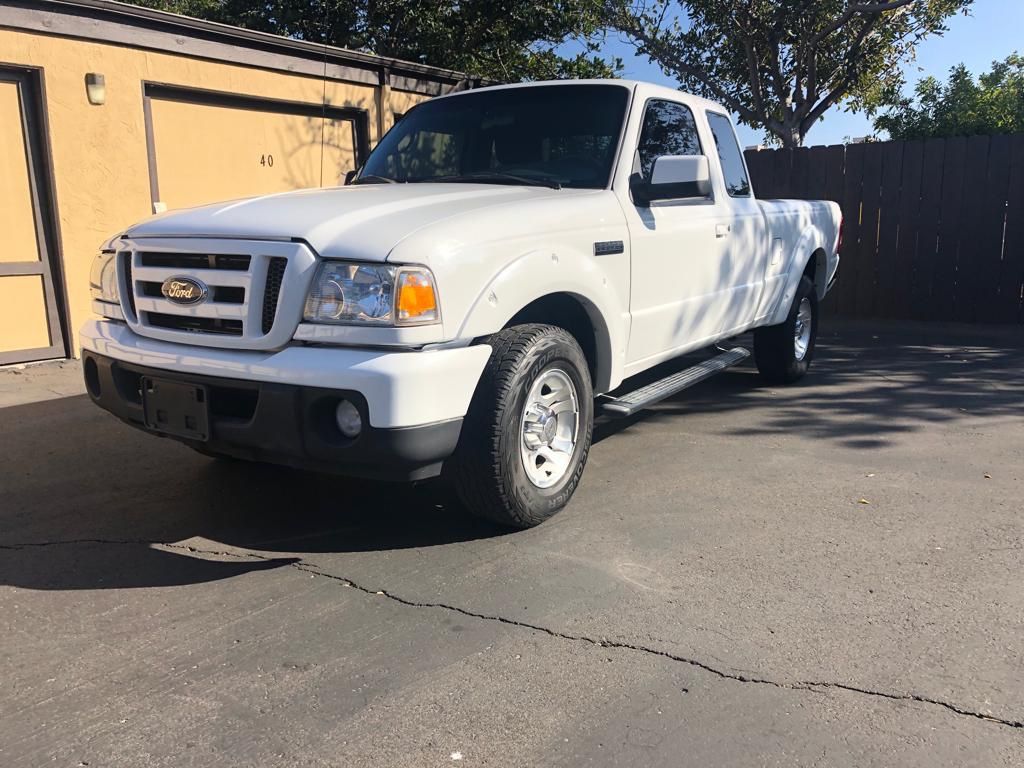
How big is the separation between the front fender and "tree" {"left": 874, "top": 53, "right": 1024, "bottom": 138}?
11.4 m

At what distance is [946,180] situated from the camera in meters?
10.3

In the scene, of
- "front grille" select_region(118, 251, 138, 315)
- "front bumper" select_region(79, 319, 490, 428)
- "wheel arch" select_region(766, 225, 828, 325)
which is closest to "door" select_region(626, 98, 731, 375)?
"wheel arch" select_region(766, 225, 828, 325)

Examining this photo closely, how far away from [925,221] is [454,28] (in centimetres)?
756

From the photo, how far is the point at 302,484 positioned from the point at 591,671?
2.30 metres

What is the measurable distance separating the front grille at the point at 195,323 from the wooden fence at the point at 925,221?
9.58 meters

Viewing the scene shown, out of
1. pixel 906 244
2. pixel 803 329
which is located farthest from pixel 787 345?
pixel 906 244

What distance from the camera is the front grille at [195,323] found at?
333cm

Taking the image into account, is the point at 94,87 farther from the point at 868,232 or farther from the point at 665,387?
the point at 868,232

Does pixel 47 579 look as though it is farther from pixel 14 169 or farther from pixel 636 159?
pixel 14 169

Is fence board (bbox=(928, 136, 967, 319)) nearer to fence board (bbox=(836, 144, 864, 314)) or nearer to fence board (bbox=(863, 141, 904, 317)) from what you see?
fence board (bbox=(863, 141, 904, 317))

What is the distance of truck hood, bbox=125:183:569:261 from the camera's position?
10.4ft

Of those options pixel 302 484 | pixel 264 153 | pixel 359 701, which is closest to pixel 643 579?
pixel 359 701

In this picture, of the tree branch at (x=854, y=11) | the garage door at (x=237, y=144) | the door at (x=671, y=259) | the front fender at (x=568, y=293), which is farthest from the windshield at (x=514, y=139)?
the tree branch at (x=854, y=11)

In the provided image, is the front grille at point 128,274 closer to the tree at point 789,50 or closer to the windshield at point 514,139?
the windshield at point 514,139
